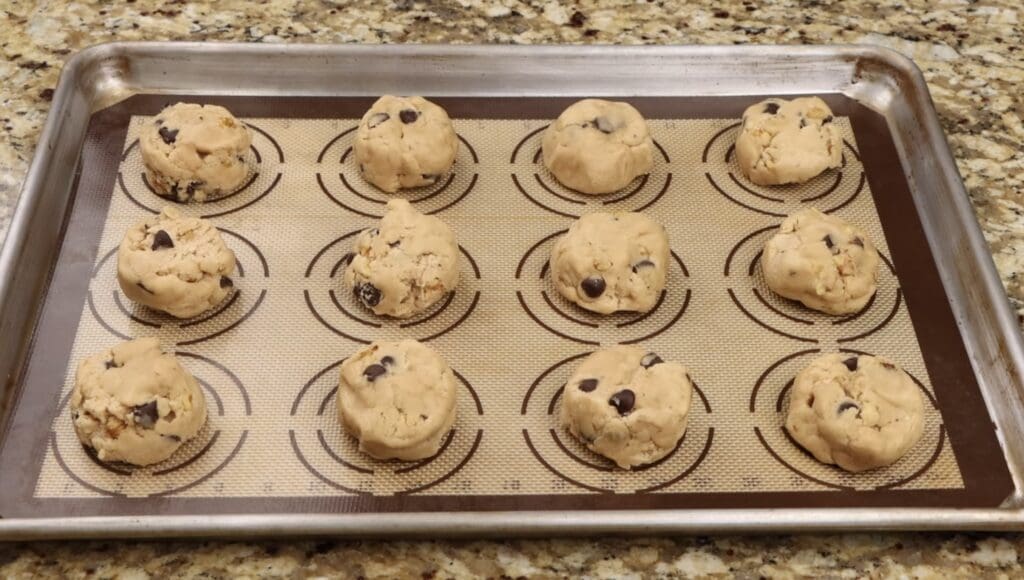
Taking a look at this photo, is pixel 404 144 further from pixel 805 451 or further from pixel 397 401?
pixel 805 451

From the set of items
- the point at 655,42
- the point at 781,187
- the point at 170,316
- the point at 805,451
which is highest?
the point at 655,42

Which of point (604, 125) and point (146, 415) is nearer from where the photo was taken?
point (146, 415)

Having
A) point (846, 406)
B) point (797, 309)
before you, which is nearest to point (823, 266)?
point (797, 309)

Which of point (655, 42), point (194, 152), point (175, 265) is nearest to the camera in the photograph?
point (175, 265)

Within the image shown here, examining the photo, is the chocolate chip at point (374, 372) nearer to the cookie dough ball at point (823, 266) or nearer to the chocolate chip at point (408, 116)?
Answer: the chocolate chip at point (408, 116)

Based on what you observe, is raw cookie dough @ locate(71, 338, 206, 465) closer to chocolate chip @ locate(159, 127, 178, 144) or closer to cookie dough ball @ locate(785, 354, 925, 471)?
chocolate chip @ locate(159, 127, 178, 144)

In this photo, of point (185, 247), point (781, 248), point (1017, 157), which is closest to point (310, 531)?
point (185, 247)

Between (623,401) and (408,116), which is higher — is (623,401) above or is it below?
below
